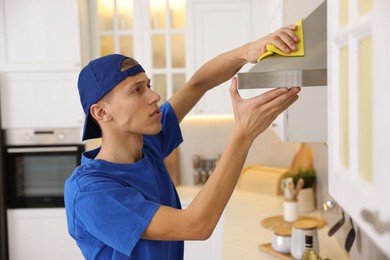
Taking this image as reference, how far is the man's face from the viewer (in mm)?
1438

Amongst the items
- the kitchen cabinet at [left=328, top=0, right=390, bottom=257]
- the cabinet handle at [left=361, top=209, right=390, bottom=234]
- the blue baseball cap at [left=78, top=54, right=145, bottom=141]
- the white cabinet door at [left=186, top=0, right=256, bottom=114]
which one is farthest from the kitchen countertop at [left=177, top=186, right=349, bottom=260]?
the cabinet handle at [left=361, top=209, right=390, bottom=234]

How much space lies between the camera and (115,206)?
4.24ft

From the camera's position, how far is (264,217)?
2.91m

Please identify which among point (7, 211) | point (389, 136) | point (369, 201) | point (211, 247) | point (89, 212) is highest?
point (389, 136)

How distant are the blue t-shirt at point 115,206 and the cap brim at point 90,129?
0.06m

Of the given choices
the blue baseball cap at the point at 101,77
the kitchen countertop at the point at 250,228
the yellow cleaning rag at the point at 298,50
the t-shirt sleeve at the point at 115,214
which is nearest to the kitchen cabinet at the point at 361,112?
the yellow cleaning rag at the point at 298,50

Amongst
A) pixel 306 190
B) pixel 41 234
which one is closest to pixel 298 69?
pixel 306 190

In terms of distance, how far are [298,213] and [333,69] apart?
195 cm

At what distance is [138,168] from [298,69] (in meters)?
0.60

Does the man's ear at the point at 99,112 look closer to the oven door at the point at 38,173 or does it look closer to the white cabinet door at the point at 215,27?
the oven door at the point at 38,173

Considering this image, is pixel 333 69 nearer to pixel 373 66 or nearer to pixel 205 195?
pixel 373 66

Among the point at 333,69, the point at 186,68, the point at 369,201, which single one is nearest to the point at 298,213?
the point at 186,68

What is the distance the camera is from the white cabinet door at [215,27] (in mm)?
3381

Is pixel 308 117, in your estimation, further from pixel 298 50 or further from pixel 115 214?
pixel 115 214
